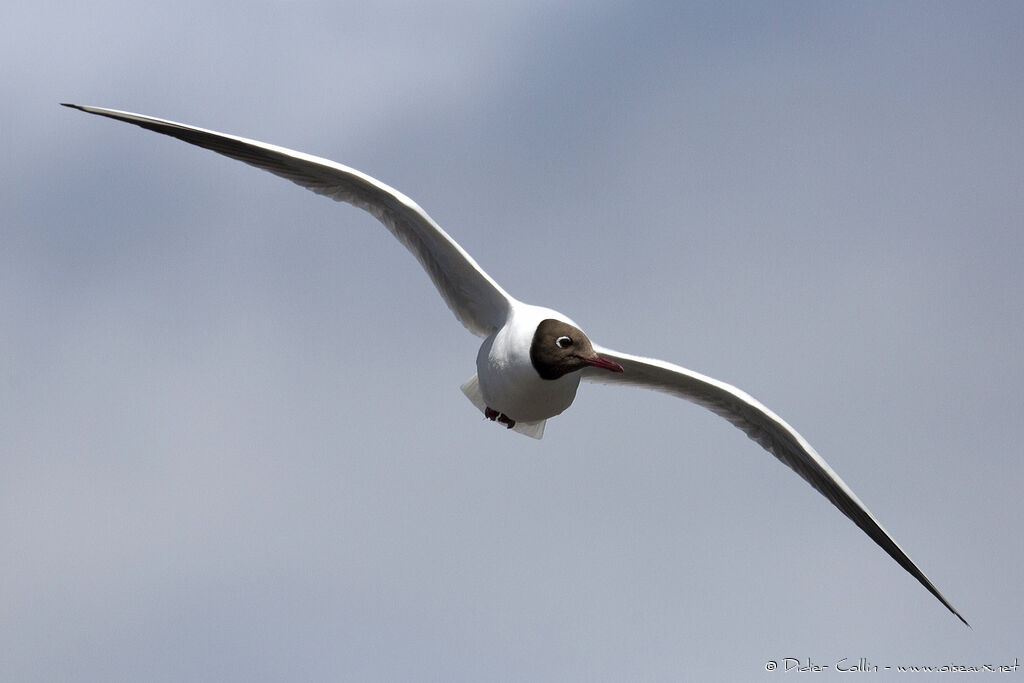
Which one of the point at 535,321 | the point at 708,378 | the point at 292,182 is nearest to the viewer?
the point at 535,321

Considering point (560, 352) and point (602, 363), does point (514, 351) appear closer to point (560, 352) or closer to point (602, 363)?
point (560, 352)

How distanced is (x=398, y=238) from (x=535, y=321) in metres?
2.06

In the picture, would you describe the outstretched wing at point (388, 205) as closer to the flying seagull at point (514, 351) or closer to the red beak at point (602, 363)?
the flying seagull at point (514, 351)

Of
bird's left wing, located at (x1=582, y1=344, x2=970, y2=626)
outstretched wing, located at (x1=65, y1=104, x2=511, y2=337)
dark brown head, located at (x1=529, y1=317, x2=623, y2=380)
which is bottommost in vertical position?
dark brown head, located at (x1=529, y1=317, x2=623, y2=380)

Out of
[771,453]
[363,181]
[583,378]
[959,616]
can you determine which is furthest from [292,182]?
[959,616]

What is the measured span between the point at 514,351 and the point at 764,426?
158 inches

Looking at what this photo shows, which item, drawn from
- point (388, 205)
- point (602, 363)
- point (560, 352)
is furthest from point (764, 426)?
point (388, 205)

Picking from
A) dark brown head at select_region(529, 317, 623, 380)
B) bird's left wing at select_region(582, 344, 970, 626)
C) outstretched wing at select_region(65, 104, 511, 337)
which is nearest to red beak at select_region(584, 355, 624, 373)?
dark brown head at select_region(529, 317, 623, 380)

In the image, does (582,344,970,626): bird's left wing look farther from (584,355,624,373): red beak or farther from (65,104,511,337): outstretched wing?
(584,355,624,373): red beak

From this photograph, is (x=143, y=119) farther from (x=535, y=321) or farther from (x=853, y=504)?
(x=853, y=504)

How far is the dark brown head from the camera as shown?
1316cm

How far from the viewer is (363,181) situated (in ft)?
46.5

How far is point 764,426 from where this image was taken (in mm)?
16125

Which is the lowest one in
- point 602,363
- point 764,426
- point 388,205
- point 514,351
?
point 514,351
